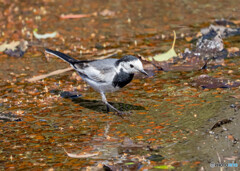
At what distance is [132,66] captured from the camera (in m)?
5.89

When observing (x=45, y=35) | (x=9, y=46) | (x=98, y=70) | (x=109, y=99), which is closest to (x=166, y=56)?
(x=109, y=99)

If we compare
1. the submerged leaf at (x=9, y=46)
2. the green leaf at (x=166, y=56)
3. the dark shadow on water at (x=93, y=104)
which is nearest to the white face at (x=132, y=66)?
the dark shadow on water at (x=93, y=104)

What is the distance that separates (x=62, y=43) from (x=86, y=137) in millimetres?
4307

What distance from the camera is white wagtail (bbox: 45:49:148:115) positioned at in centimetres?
589

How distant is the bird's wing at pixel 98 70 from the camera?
240 inches

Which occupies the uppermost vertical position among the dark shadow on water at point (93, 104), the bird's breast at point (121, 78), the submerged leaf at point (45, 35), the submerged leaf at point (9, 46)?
the submerged leaf at point (45, 35)

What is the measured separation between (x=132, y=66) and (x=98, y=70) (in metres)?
0.58

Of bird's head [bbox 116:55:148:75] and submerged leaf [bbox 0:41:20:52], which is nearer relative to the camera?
bird's head [bbox 116:55:148:75]

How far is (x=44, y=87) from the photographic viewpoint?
7133 millimetres

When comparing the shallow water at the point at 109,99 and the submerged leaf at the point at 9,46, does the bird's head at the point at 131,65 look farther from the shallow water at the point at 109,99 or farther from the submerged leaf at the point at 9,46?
the submerged leaf at the point at 9,46

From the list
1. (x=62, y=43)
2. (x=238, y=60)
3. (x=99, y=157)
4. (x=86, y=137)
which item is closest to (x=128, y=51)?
(x=62, y=43)

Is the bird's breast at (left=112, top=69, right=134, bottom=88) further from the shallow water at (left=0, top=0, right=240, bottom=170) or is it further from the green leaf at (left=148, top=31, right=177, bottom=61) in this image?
the green leaf at (left=148, top=31, right=177, bottom=61)

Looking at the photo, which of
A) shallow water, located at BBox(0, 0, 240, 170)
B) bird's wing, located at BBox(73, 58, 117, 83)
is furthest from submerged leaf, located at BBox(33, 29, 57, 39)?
bird's wing, located at BBox(73, 58, 117, 83)

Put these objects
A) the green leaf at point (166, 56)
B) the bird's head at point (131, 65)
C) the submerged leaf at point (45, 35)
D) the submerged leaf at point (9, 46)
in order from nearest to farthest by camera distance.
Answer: the bird's head at point (131, 65) → the green leaf at point (166, 56) → the submerged leaf at point (9, 46) → the submerged leaf at point (45, 35)
